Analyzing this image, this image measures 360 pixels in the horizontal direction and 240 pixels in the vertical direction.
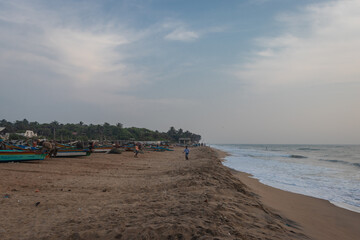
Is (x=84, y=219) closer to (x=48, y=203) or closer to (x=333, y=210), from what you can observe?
(x=48, y=203)

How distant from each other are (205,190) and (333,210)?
5137 mm

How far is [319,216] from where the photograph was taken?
24.6ft

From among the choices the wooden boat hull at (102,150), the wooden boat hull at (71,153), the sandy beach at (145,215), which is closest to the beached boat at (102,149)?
the wooden boat hull at (102,150)

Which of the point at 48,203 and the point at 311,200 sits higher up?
the point at 48,203

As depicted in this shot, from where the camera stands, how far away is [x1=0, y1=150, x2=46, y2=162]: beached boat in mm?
13625

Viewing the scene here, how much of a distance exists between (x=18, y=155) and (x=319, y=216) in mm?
16010

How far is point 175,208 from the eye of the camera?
5035 mm

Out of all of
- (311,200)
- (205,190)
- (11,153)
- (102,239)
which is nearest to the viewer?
(102,239)

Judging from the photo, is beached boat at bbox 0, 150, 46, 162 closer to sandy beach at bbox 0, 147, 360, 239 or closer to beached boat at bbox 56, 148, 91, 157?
beached boat at bbox 56, 148, 91, 157

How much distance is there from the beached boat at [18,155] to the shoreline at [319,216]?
46.8ft

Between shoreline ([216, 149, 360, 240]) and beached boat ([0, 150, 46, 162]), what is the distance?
1428 cm

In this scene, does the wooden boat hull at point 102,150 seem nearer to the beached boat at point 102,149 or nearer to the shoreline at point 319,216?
the beached boat at point 102,149

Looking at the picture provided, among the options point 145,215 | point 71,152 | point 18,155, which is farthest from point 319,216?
point 71,152

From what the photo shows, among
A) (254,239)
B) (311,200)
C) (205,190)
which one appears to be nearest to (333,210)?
(311,200)
